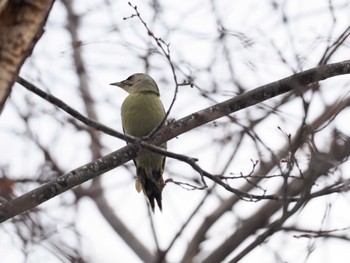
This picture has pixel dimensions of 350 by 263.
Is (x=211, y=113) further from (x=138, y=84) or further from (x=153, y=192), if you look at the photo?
(x=138, y=84)

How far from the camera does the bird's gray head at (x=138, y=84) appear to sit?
595 centimetres

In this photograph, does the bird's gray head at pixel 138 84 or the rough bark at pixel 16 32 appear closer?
the rough bark at pixel 16 32

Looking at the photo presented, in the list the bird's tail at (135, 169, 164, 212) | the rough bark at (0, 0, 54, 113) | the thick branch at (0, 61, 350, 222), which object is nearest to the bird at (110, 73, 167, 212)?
the bird's tail at (135, 169, 164, 212)

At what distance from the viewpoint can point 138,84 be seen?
6086 millimetres

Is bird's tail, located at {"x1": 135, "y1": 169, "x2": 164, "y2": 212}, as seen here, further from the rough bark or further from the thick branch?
the rough bark

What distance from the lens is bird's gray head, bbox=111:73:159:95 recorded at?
5955 mm

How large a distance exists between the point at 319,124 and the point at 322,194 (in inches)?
94.0

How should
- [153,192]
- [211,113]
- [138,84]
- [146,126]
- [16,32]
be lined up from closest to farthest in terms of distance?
[16,32]
[211,113]
[153,192]
[146,126]
[138,84]

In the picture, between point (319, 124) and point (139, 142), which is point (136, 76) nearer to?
point (319, 124)

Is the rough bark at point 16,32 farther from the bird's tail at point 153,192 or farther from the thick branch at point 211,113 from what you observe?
the bird's tail at point 153,192

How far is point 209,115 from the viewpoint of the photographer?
4.05 meters

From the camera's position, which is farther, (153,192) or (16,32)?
(153,192)

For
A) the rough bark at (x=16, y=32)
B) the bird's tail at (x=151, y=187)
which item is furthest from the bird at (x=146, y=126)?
the rough bark at (x=16, y=32)

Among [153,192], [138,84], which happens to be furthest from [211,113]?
[138,84]
